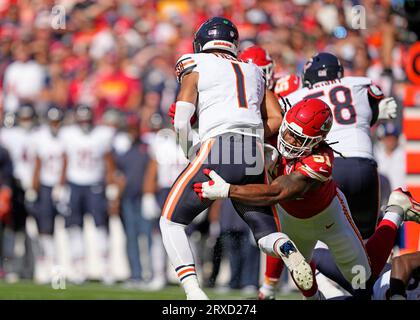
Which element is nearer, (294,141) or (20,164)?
(294,141)

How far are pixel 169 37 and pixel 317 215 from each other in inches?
318

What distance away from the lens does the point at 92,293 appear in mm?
9906

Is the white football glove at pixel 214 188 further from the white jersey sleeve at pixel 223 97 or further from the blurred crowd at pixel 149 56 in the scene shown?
the blurred crowd at pixel 149 56

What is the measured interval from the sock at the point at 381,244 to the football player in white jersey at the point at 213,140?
0.97 m

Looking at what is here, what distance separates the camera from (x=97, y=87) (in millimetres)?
14094

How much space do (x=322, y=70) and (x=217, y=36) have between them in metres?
1.43

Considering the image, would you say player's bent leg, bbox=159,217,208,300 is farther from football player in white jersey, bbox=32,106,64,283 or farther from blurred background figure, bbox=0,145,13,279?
blurred background figure, bbox=0,145,13,279

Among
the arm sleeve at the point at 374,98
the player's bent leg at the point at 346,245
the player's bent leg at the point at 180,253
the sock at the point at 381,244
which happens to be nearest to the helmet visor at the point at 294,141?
the player's bent leg at the point at 346,245

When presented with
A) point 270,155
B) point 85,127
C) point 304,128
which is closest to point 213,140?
point 270,155

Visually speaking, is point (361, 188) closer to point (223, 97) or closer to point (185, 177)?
point (223, 97)

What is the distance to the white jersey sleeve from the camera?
6.80 metres

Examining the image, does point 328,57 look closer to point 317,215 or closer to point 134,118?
point 317,215

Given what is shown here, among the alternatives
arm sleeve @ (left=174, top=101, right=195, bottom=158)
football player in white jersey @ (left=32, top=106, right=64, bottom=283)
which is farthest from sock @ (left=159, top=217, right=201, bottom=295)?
football player in white jersey @ (left=32, top=106, right=64, bottom=283)

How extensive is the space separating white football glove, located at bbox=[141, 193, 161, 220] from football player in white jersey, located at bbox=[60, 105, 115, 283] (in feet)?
1.73
